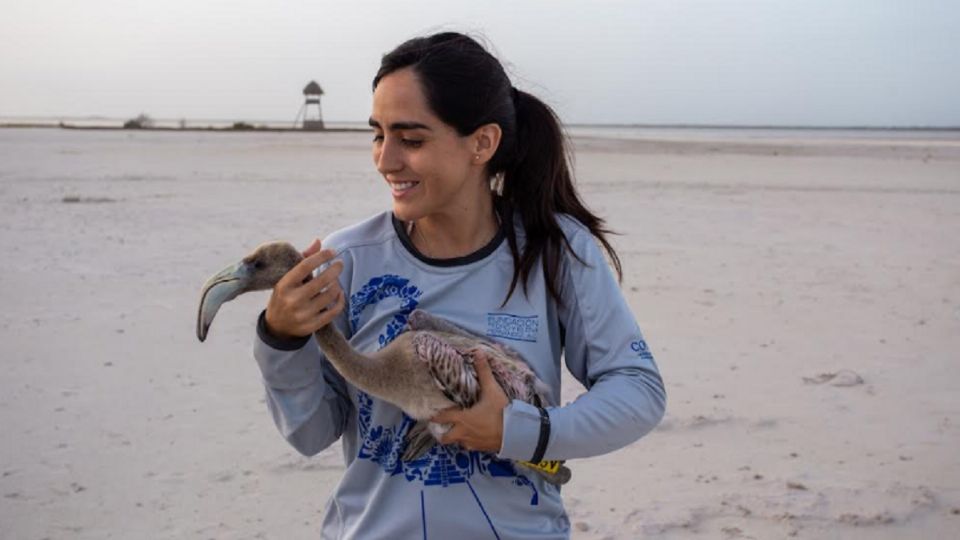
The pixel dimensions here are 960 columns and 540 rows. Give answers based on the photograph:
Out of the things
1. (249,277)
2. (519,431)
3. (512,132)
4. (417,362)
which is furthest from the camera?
(512,132)

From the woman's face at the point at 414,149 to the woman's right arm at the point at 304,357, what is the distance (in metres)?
0.26

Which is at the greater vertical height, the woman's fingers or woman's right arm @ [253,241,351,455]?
the woman's fingers

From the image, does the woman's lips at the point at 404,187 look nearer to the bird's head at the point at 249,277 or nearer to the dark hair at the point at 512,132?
the dark hair at the point at 512,132

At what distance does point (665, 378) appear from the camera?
283 inches

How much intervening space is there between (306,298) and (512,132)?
2.46ft

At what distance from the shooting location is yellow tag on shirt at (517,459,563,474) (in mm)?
2479

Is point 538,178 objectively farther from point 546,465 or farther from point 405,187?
point 546,465

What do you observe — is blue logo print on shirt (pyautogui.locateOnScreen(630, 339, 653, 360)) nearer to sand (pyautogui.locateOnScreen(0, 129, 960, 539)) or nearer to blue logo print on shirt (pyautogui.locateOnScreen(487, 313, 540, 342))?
blue logo print on shirt (pyautogui.locateOnScreen(487, 313, 540, 342))

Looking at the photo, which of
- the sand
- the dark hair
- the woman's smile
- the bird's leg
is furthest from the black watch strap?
the sand

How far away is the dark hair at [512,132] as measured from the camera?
8.32ft

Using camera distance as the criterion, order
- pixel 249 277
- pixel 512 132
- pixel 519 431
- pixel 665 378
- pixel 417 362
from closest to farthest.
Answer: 1. pixel 519 431
2. pixel 417 362
3. pixel 249 277
4. pixel 512 132
5. pixel 665 378

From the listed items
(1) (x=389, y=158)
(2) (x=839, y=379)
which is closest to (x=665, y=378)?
(2) (x=839, y=379)

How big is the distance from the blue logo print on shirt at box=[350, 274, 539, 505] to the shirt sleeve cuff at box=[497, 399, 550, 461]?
0.17 meters

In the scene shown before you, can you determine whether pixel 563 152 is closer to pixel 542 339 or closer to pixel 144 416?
pixel 542 339
